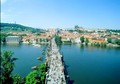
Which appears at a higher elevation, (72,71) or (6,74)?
(6,74)

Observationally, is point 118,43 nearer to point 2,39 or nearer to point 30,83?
point 2,39

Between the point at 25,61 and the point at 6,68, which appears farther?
the point at 25,61

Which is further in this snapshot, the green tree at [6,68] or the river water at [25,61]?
the river water at [25,61]

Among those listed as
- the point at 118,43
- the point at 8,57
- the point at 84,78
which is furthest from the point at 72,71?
the point at 118,43

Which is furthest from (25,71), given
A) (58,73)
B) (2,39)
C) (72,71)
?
(2,39)

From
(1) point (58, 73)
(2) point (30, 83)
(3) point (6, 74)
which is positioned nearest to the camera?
(3) point (6, 74)

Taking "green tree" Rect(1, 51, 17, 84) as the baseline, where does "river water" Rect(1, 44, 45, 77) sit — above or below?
below

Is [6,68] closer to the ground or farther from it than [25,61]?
farther from it

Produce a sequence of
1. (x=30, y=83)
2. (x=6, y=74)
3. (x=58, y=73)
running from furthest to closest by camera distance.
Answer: (x=58, y=73)
(x=30, y=83)
(x=6, y=74)

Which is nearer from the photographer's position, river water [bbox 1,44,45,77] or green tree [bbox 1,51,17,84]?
green tree [bbox 1,51,17,84]

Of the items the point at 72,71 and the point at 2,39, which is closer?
the point at 72,71

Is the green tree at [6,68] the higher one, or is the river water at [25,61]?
the green tree at [6,68]
